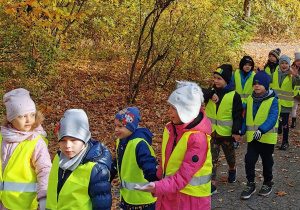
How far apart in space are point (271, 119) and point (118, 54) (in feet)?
35.6

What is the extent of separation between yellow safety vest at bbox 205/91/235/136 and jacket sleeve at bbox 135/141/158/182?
7.55 ft

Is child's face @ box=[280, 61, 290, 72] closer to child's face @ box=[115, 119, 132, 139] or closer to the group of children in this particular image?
the group of children

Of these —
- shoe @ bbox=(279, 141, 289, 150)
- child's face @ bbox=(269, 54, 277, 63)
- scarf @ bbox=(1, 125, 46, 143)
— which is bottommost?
shoe @ bbox=(279, 141, 289, 150)

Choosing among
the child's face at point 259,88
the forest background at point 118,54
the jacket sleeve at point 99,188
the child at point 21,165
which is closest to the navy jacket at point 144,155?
the jacket sleeve at point 99,188

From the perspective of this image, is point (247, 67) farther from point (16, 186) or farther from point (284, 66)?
point (16, 186)

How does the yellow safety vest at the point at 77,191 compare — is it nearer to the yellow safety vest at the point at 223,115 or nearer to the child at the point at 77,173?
the child at the point at 77,173

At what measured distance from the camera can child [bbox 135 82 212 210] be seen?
3299 mm

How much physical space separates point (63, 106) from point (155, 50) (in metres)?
3.50

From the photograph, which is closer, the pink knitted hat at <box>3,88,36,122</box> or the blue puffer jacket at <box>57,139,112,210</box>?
the blue puffer jacket at <box>57,139,112,210</box>

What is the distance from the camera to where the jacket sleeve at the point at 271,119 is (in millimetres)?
5308

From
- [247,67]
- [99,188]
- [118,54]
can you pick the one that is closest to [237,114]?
[247,67]

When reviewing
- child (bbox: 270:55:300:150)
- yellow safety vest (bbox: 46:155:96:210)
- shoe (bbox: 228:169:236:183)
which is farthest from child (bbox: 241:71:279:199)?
yellow safety vest (bbox: 46:155:96:210)

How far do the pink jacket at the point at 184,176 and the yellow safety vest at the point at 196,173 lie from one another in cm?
4

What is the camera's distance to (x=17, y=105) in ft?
11.6
